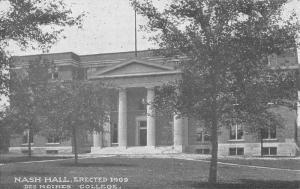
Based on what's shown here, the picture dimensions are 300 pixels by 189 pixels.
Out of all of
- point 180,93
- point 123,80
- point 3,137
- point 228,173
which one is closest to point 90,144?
point 123,80

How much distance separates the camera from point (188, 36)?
20.4 m

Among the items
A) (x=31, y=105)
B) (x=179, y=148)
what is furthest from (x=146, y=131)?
(x=31, y=105)

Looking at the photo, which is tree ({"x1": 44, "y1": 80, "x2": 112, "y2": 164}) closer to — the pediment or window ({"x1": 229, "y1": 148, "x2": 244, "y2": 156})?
the pediment

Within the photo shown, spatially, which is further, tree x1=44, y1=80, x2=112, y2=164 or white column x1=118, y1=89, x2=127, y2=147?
white column x1=118, y1=89, x2=127, y2=147

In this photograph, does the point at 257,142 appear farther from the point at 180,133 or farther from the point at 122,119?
the point at 122,119

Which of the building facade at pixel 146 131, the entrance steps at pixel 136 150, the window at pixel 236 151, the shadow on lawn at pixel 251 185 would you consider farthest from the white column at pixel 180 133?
the shadow on lawn at pixel 251 185

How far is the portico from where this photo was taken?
2060 inches

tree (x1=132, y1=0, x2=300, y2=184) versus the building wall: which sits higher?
tree (x1=132, y1=0, x2=300, y2=184)

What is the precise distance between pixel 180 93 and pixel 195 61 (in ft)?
5.18

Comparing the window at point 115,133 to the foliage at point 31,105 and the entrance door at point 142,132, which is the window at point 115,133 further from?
the foliage at point 31,105

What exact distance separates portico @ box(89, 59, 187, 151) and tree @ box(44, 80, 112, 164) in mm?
17482

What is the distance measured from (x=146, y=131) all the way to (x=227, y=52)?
3814cm

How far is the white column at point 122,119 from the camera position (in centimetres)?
5388

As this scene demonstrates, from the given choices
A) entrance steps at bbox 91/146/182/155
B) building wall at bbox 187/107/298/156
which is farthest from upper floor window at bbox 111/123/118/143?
building wall at bbox 187/107/298/156
